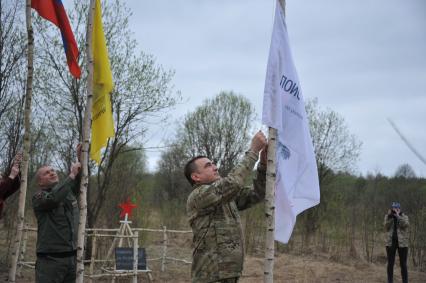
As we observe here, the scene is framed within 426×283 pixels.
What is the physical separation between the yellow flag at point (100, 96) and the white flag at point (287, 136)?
187 cm

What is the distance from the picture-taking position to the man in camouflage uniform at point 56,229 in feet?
15.3

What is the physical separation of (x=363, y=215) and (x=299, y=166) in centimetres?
1445

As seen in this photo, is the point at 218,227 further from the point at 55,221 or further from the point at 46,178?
the point at 46,178

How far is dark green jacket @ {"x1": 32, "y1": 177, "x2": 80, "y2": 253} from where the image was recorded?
4699 millimetres

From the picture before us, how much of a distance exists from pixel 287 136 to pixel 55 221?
2.61 metres

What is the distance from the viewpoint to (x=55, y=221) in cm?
482

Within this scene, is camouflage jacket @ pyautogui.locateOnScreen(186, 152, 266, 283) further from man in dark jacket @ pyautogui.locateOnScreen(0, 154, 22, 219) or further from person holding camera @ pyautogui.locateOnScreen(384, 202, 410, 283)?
person holding camera @ pyautogui.locateOnScreen(384, 202, 410, 283)

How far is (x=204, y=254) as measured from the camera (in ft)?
11.0

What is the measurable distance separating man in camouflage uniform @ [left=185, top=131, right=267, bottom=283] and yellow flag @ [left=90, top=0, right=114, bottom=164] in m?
1.62

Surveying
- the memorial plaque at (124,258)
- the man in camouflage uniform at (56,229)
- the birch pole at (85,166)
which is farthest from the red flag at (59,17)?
the memorial plaque at (124,258)

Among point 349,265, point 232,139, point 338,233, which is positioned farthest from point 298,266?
point 232,139

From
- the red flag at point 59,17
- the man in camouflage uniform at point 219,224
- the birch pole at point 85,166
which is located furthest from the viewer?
the red flag at point 59,17

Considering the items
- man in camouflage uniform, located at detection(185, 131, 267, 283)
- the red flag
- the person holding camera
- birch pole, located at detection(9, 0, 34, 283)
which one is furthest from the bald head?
the person holding camera

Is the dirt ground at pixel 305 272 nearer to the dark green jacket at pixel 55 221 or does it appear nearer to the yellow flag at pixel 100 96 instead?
the dark green jacket at pixel 55 221
